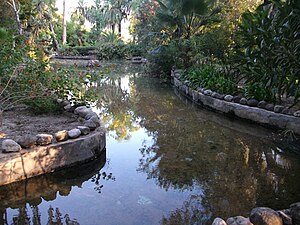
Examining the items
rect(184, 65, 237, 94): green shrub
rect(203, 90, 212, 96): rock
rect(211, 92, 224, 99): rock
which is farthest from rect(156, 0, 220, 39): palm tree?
rect(211, 92, 224, 99): rock

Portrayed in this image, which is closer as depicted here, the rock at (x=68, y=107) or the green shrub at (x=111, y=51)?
the rock at (x=68, y=107)

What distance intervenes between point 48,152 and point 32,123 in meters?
1.60

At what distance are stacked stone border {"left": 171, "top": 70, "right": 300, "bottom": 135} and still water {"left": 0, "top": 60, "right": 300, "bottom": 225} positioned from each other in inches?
11.5

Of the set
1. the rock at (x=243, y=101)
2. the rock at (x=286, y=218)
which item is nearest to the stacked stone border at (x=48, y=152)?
the rock at (x=286, y=218)

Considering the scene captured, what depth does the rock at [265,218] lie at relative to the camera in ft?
8.60

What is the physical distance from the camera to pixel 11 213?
337 cm

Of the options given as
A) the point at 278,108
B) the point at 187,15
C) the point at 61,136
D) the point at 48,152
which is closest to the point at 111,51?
the point at 187,15

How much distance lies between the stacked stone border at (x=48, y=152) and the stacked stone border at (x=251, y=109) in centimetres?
385

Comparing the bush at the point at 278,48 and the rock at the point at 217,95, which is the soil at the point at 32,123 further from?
the rock at the point at 217,95

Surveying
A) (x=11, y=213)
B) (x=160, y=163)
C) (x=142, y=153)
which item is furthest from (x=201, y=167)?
(x=11, y=213)

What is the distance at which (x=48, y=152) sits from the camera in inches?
166

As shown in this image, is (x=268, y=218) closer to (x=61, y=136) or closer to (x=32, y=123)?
(x=61, y=136)

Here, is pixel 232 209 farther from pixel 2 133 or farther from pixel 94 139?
pixel 2 133

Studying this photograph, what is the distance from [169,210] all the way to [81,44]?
1359 inches
